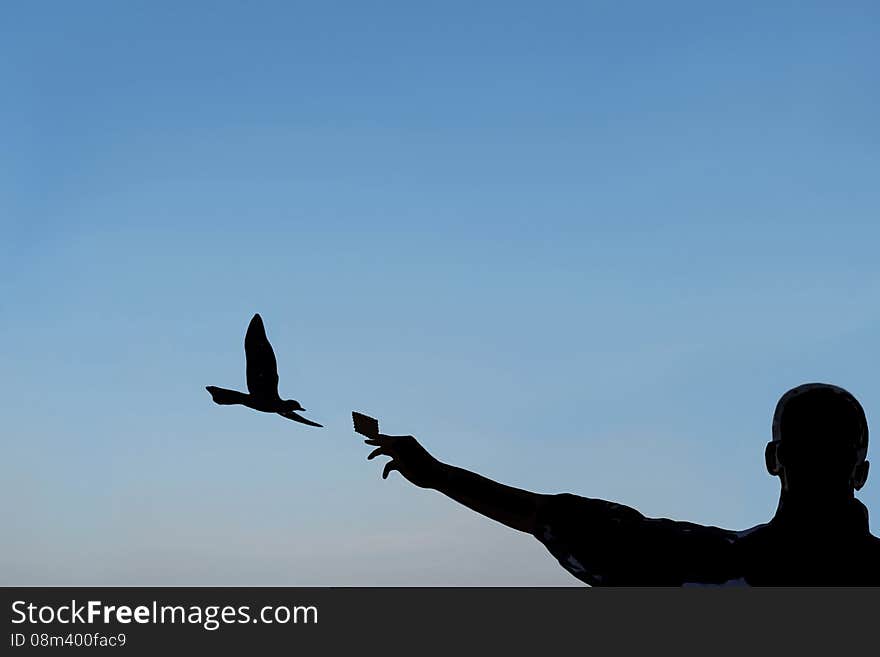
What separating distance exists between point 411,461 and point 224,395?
3.04m

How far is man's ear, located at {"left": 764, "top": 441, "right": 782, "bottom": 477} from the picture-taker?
5.09 meters

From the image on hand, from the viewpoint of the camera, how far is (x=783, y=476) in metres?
5.11

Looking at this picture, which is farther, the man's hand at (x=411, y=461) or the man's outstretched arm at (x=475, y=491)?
the man's hand at (x=411, y=461)

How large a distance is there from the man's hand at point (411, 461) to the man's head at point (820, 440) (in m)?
1.91

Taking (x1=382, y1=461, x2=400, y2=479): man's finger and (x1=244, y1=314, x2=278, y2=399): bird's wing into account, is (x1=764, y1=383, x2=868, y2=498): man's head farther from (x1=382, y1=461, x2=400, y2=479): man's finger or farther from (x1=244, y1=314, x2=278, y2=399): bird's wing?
(x1=244, y1=314, x2=278, y2=399): bird's wing

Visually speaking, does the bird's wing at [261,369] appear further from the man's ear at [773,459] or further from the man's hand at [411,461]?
the man's ear at [773,459]

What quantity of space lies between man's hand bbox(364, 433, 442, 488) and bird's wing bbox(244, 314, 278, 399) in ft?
7.71

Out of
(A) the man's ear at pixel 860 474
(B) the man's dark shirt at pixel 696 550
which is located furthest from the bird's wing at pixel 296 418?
(A) the man's ear at pixel 860 474

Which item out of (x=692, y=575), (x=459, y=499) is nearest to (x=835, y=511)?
(x=692, y=575)

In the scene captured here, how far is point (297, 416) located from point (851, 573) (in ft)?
13.3

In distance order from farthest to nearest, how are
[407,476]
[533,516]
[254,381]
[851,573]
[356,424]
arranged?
[254,381], [356,424], [407,476], [533,516], [851,573]

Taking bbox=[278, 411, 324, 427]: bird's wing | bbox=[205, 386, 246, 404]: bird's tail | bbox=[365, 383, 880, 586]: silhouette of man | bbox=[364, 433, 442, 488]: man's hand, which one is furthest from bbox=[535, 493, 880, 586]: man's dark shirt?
bbox=[205, 386, 246, 404]: bird's tail

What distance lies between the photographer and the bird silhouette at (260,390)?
313 inches

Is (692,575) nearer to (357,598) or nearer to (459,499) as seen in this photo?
(459,499)
